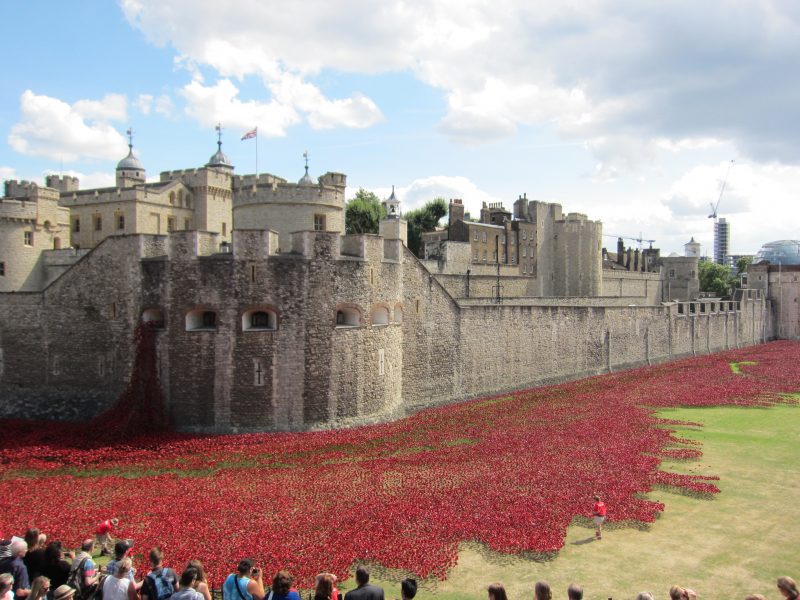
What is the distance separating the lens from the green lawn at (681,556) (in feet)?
38.9

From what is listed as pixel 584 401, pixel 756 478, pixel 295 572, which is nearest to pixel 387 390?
pixel 584 401

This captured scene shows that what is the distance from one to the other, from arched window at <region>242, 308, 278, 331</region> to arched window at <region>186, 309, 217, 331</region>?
1.12 meters

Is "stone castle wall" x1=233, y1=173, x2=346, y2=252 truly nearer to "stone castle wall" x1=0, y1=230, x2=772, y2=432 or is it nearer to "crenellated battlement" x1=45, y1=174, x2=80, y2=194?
"stone castle wall" x1=0, y1=230, x2=772, y2=432

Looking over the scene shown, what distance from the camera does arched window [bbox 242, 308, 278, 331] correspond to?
23.9 metres

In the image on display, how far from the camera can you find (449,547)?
43.7ft

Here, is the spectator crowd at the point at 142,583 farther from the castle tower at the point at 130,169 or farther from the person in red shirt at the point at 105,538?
the castle tower at the point at 130,169

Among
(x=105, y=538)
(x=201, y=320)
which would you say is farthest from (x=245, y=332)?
(x=105, y=538)

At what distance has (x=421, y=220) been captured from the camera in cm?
7456

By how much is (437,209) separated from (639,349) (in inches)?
1262

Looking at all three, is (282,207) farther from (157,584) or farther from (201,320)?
(157,584)

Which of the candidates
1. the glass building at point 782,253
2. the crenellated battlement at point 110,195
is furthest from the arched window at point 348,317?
the glass building at point 782,253

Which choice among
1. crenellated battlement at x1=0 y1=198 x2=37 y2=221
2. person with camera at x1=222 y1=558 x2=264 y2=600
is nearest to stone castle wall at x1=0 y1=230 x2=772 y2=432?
crenellated battlement at x1=0 y1=198 x2=37 y2=221

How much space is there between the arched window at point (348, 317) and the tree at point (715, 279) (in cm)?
10016

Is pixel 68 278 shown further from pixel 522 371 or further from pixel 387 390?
pixel 522 371
